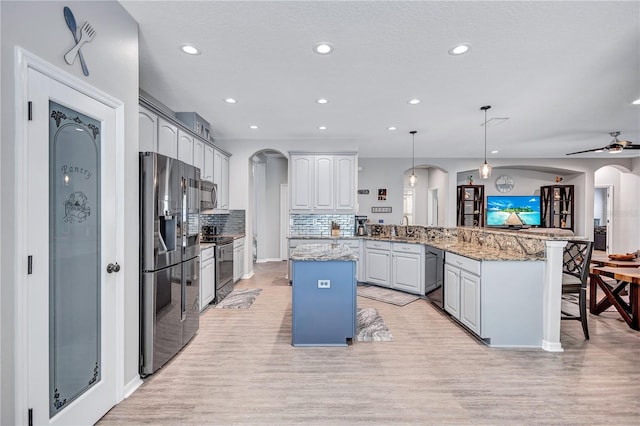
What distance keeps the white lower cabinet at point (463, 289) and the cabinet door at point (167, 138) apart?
3506 mm

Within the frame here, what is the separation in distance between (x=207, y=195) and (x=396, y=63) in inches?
109

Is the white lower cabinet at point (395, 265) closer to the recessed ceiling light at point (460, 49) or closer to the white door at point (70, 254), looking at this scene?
the recessed ceiling light at point (460, 49)

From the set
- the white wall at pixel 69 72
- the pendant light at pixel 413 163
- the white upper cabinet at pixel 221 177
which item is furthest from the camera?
the pendant light at pixel 413 163

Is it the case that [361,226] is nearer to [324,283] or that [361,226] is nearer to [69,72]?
[324,283]

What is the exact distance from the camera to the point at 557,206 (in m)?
8.07

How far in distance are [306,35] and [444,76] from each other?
1510 millimetres

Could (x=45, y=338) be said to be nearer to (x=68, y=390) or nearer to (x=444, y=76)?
(x=68, y=390)

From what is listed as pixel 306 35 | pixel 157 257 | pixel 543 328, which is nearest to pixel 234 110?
pixel 306 35

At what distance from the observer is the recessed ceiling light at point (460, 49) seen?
2.40m

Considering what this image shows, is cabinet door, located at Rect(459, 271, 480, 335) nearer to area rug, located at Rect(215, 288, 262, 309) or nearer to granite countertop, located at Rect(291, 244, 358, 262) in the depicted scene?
granite countertop, located at Rect(291, 244, 358, 262)

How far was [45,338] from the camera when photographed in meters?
1.49

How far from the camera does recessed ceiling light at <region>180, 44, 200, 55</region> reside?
96.6 inches

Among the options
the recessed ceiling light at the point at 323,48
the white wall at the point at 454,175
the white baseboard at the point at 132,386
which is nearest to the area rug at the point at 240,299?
the white baseboard at the point at 132,386

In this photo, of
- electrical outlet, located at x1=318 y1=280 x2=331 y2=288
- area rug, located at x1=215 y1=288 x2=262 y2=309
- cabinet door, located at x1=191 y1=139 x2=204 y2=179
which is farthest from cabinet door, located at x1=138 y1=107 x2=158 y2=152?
area rug, located at x1=215 y1=288 x2=262 y2=309
